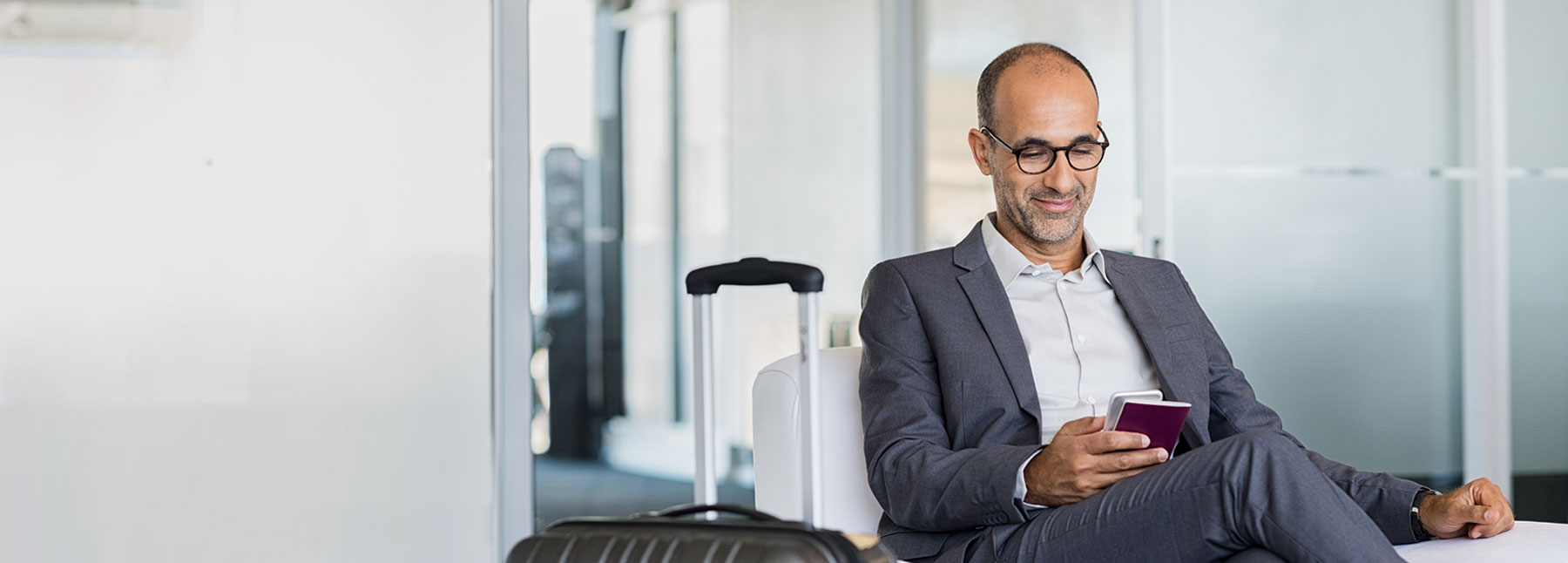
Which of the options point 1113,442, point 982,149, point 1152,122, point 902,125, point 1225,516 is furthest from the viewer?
point 902,125

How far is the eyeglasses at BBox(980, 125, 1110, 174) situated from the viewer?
185 cm

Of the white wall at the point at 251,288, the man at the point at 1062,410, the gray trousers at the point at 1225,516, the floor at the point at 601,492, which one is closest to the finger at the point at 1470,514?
the man at the point at 1062,410

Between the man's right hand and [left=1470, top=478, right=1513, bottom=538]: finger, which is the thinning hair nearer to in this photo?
the man's right hand

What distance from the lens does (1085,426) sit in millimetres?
1557

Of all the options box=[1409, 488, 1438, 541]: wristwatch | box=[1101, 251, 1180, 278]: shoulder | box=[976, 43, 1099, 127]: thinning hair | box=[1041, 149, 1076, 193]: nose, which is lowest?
box=[1409, 488, 1438, 541]: wristwatch

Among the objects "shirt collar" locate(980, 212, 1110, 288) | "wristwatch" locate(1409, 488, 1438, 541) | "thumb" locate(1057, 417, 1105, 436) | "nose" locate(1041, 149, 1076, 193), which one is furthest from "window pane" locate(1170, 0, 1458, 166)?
"thumb" locate(1057, 417, 1105, 436)

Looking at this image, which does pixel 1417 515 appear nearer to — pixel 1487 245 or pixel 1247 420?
pixel 1247 420

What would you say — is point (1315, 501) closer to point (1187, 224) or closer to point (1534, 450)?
point (1187, 224)

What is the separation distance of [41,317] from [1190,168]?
2.67 meters

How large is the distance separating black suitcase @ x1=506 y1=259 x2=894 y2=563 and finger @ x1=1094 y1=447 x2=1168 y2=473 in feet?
0.98

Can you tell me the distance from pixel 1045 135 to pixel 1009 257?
18 centimetres

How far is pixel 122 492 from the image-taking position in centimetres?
279

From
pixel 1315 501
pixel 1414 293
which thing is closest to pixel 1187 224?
pixel 1414 293

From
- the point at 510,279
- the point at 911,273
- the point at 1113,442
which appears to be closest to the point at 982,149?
the point at 911,273
